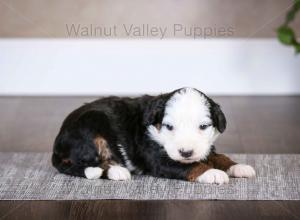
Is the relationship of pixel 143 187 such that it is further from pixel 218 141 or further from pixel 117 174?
pixel 218 141

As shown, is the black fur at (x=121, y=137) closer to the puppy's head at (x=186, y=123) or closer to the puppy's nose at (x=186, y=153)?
the puppy's head at (x=186, y=123)

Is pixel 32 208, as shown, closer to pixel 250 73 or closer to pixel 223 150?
pixel 223 150

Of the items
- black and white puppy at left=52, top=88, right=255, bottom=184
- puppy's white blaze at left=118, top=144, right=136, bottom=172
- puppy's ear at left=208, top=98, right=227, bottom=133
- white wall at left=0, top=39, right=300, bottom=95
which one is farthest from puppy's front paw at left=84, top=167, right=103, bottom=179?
white wall at left=0, top=39, right=300, bottom=95

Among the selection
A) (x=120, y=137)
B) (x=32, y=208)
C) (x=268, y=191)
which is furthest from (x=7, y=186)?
(x=268, y=191)

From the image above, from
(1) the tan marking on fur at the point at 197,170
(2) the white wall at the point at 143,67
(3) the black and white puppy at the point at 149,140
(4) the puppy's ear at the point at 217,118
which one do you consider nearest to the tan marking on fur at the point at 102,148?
(3) the black and white puppy at the point at 149,140

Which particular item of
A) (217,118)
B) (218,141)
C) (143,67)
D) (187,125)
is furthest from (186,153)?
(143,67)

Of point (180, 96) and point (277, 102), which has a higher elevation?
point (180, 96)

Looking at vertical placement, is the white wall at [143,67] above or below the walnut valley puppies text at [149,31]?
below
